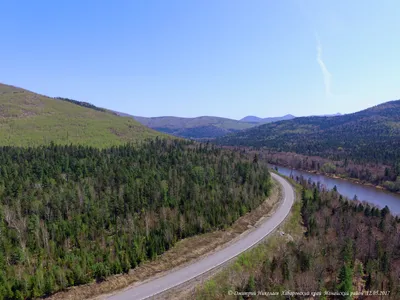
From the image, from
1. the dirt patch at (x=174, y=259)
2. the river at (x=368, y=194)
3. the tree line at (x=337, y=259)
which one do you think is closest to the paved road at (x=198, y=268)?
the dirt patch at (x=174, y=259)

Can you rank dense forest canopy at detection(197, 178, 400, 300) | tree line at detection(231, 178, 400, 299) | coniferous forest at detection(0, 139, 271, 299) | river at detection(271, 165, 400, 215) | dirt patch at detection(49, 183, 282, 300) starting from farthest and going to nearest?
river at detection(271, 165, 400, 215) < coniferous forest at detection(0, 139, 271, 299) < tree line at detection(231, 178, 400, 299) < dense forest canopy at detection(197, 178, 400, 300) < dirt patch at detection(49, 183, 282, 300)

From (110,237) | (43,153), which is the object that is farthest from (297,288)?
(43,153)

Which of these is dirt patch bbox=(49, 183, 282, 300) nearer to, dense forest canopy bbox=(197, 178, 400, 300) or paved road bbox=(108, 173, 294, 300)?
paved road bbox=(108, 173, 294, 300)

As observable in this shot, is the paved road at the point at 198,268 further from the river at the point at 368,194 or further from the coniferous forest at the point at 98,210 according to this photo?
the river at the point at 368,194

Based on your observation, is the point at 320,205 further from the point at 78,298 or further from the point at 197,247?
the point at 78,298

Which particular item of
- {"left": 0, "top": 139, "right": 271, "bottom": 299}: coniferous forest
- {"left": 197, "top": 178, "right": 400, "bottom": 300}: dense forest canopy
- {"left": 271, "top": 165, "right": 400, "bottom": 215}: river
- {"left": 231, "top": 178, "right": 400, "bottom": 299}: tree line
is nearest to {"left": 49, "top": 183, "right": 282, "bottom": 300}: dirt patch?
{"left": 0, "top": 139, "right": 271, "bottom": 299}: coniferous forest
